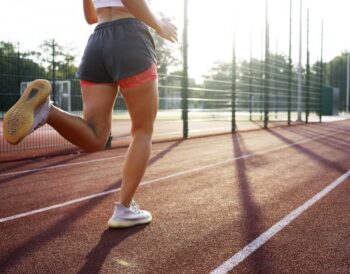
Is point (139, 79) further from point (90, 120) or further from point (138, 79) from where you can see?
point (90, 120)

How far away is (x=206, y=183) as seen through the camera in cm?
500

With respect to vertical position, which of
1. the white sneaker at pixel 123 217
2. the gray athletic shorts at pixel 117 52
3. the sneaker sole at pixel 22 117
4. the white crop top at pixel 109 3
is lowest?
the white sneaker at pixel 123 217

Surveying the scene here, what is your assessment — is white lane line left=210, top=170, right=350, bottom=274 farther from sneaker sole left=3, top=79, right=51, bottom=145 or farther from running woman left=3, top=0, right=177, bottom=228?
sneaker sole left=3, top=79, right=51, bottom=145

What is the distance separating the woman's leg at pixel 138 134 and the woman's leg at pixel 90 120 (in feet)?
0.47

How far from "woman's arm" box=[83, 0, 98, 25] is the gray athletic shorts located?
425mm

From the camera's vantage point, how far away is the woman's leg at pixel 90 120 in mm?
2420

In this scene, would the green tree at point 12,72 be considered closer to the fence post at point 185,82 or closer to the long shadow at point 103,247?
the fence post at point 185,82

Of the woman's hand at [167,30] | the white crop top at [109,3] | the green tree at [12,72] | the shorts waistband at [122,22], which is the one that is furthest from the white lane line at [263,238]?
the green tree at [12,72]

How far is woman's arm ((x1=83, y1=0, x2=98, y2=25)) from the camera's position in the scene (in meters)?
3.20

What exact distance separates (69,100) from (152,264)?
8.95 metres

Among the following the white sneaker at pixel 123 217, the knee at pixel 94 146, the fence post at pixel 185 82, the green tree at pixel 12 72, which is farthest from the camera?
the fence post at pixel 185 82

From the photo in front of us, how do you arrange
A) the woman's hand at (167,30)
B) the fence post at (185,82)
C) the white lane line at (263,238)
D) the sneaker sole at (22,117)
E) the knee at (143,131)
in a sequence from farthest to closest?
the fence post at (185,82) → the knee at (143,131) → the woman's hand at (167,30) → the white lane line at (263,238) → the sneaker sole at (22,117)

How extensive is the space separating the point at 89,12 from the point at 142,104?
0.93 m

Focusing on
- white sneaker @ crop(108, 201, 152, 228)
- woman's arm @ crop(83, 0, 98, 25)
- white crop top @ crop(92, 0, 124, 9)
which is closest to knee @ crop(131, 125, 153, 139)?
white sneaker @ crop(108, 201, 152, 228)
